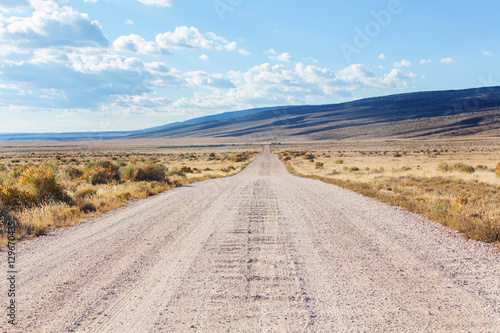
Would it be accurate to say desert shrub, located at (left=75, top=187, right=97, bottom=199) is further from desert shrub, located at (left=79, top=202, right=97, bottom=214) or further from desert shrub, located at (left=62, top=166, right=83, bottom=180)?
desert shrub, located at (left=62, top=166, right=83, bottom=180)

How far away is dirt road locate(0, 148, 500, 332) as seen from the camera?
3.96m

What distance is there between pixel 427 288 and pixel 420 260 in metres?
1.31

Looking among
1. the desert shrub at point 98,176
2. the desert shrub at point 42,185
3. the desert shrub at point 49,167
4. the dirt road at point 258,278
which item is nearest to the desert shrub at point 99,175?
the desert shrub at point 98,176

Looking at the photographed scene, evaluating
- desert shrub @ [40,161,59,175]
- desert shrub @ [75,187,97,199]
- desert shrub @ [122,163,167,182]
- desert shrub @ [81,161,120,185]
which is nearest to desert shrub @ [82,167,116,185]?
desert shrub @ [81,161,120,185]

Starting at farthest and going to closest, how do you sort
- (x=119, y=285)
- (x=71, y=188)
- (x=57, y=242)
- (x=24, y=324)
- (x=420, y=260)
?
(x=71, y=188) < (x=57, y=242) < (x=420, y=260) < (x=119, y=285) < (x=24, y=324)

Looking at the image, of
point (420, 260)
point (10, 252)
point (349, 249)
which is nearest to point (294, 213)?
point (349, 249)

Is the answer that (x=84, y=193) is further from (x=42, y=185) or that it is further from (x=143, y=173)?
(x=143, y=173)

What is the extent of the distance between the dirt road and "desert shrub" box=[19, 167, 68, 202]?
13.3 ft

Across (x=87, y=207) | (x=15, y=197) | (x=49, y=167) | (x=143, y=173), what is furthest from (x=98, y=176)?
(x=15, y=197)

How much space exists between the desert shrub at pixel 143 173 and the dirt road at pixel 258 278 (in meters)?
12.7

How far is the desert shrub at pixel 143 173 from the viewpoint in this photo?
70.1 feet

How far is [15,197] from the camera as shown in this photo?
36.4 feet

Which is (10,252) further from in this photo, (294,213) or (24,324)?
(294,213)

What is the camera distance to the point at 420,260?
6.00 meters
